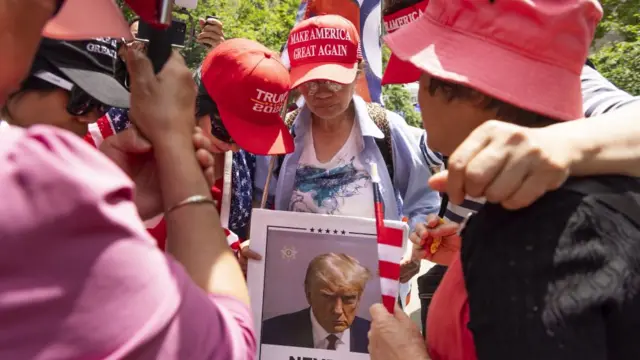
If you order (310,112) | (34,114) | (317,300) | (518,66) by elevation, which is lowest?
(317,300)

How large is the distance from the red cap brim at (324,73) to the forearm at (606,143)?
67.2 inches

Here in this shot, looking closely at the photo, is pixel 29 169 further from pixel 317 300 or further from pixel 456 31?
pixel 317 300

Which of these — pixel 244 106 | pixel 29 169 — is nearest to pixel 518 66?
pixel 29 169

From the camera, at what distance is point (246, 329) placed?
0.96 meters

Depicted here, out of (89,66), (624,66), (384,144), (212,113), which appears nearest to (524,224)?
(89,66)

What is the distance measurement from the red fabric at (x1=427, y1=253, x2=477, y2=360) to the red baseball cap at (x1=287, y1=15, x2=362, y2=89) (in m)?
1.78

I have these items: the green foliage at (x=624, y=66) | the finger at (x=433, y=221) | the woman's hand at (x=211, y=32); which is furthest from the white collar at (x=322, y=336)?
the green foliage at (x=624, y=66)

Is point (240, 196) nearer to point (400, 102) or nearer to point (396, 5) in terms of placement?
point (396, 5)

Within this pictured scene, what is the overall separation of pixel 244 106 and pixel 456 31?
4.37 feet

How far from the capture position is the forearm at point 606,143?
1.04 m

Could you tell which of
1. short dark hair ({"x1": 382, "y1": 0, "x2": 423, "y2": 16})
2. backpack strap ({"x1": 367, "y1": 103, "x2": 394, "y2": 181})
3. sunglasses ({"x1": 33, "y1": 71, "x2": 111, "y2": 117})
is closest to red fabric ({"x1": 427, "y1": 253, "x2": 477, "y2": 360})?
sunglasses ({"x1": 33, "y1": 71, "x2": 111, "y2": 117})

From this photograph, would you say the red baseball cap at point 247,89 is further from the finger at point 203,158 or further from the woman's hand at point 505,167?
the woman's hand at point 505,167

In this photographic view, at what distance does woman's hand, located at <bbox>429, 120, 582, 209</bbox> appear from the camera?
94 cm

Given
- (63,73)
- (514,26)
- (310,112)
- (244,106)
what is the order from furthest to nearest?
(310,112)
(244,106)
(63,73)
(514,26)
